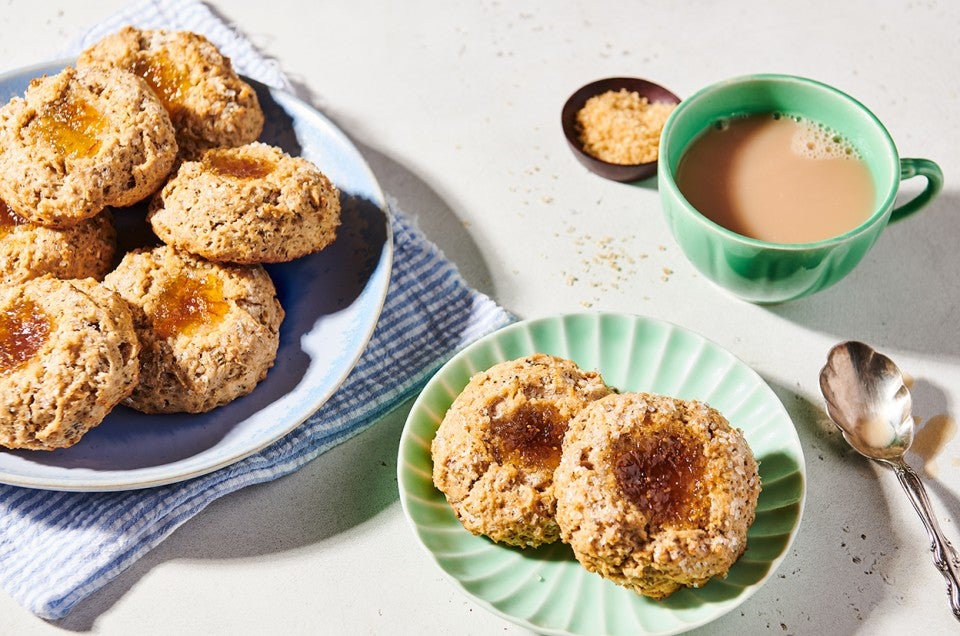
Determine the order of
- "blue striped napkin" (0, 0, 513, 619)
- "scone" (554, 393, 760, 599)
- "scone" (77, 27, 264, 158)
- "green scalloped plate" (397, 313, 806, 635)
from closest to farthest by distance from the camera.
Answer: "scone" (554, 393, 760, 599)
"green scalloped plate" (397, 313, 806, 635)
"blue striped napkin" (0, 0, 513, 619)
"scone" (77, 27, 264, 158)

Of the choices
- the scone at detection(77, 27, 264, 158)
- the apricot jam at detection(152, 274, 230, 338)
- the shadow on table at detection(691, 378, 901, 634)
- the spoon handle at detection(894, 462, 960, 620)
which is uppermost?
the scone at detection(77, 27, 264, 158)

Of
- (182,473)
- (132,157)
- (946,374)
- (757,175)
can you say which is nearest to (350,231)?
(132,157)

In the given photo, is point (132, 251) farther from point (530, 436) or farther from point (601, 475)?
point (601, 475)

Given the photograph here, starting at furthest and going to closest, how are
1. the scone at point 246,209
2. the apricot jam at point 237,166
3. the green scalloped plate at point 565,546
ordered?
the apricot jam at point 237,166 < the scone at point 246,209 < the green scalloped plate at point 565,546

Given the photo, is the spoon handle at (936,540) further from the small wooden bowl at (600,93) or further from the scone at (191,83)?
the scone at (191,83)

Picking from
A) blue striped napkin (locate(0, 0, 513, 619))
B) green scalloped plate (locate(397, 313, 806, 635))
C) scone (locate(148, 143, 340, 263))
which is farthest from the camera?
scone (locate(148, 143, 340, 263))

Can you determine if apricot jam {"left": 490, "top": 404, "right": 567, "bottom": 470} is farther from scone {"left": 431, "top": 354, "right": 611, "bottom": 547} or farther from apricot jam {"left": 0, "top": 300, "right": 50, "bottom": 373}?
apricot jam {"left": 0, "top": 300, "right": 50, "bottom": 373}

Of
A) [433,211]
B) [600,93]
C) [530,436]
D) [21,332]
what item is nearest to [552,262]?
[433,211]

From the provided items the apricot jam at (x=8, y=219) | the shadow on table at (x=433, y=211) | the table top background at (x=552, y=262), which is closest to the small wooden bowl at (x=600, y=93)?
the table top background at (x=552, y=262)

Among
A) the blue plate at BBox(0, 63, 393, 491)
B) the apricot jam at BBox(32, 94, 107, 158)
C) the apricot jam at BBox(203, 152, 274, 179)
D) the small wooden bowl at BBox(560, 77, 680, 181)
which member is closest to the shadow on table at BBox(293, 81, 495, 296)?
the blue plate at BBox(0, 63, 393, 491)
